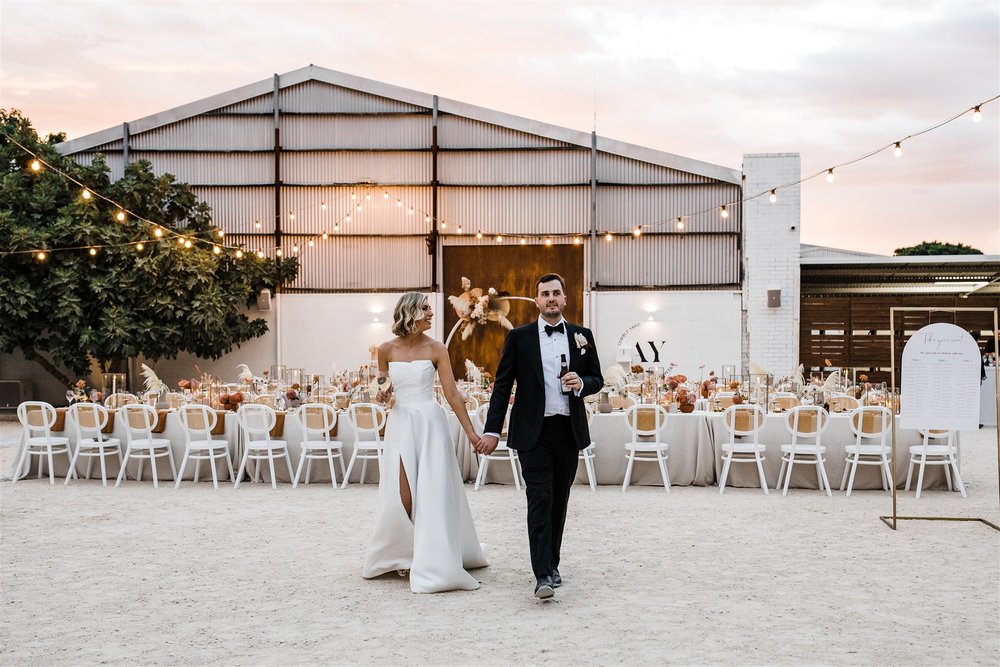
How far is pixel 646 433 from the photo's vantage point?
8617 millimetres

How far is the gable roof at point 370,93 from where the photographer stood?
18203 mm

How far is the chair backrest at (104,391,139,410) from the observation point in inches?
380

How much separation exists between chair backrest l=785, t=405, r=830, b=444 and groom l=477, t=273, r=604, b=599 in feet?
13.9

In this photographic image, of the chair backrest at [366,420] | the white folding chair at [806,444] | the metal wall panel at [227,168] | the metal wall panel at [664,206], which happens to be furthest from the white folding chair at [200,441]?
the metal wall panel at [664,206]

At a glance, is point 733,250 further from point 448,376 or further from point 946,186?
point 448,376

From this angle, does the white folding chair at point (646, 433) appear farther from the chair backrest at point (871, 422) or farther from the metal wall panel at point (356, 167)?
the metal wall panel at point (356, 167)

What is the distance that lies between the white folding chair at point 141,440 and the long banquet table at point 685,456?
652 mm

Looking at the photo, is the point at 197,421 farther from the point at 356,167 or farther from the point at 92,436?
the point at 356,167

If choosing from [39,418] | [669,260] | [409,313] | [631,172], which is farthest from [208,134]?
[409,313]

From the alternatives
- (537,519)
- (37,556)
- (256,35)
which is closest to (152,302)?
(256,35)

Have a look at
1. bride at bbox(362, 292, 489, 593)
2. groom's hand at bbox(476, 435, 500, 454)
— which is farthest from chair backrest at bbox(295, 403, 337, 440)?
groom's hand at bbox(476, 435, 500, 454)

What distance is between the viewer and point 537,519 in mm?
4543

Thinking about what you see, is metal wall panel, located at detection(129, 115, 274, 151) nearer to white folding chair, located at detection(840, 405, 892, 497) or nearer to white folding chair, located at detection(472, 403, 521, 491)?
white folding chair, located at detection(472, 403, 521, 491)

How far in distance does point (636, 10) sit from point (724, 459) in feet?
25.5
